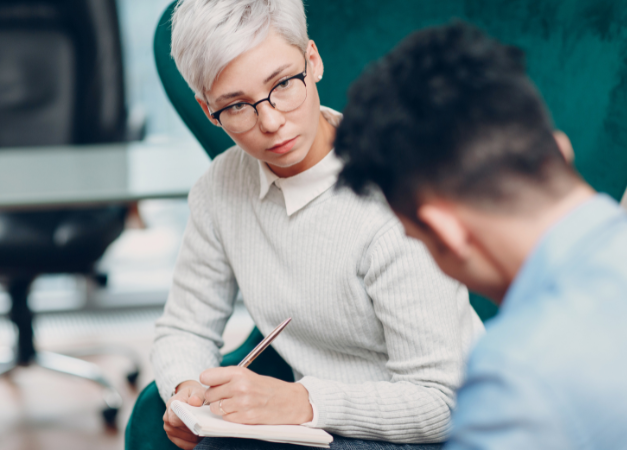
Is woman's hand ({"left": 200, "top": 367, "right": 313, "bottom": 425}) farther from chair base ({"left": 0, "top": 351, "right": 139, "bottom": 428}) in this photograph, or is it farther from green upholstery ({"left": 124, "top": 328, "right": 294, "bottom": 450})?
chair base ({"left": 0, "top": 351, "right": 139, "bottom": 428})

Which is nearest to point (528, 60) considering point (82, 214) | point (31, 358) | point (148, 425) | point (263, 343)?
point (263, 343)

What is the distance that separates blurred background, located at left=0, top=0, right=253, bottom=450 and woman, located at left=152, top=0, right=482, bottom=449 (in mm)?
469

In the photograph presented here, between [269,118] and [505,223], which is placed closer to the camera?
[505,223]

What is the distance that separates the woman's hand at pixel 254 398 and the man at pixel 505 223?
43 cm

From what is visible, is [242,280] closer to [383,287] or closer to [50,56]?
[383,287]

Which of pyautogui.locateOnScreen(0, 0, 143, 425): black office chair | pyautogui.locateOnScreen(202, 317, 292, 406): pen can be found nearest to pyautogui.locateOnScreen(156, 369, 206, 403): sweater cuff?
pyautogui.locateOnScreen(202, 317, 292, 406): pen

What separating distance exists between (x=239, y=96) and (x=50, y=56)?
161 centimetres

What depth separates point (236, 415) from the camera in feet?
3.03

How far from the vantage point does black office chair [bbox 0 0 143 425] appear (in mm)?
1862

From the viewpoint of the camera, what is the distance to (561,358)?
1.57 ft

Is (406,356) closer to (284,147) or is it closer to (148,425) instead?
(284,147)

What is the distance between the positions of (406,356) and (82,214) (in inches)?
52.7

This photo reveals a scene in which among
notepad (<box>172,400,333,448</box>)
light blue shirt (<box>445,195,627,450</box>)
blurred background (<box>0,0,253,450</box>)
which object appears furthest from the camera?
blurred background (<box>0,0,253,450</box>)

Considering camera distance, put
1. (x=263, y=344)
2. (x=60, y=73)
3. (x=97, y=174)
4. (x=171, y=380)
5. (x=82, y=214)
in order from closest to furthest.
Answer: (x=263, y=344)
(x=171, y=380)
(x=97, y=174)
(x=82, y=214)
(x=60, y=73)
